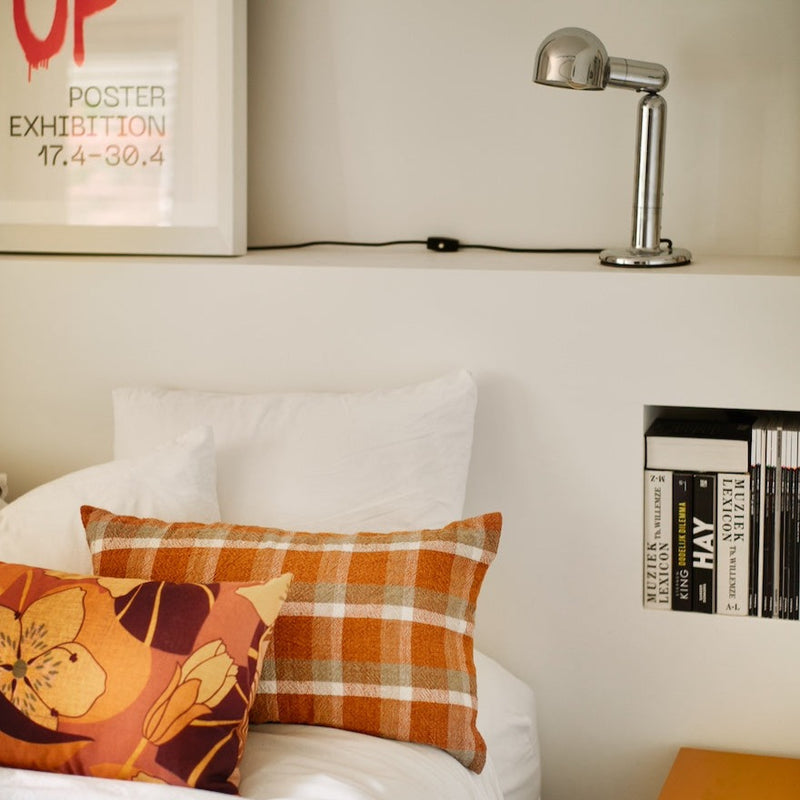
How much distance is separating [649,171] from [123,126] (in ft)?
2.96

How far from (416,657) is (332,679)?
11 cm

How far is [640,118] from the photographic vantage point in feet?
5.58

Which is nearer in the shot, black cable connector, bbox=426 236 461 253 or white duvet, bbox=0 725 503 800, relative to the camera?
white duvet, bbox=0 725 503 800

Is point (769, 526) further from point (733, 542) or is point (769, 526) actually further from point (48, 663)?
point (48, 663)

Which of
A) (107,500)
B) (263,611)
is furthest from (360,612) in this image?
(107,500)

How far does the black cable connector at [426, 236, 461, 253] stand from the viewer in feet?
6.47

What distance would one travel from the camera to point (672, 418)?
5.83 feet

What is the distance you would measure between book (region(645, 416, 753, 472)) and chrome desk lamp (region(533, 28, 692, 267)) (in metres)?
0.26

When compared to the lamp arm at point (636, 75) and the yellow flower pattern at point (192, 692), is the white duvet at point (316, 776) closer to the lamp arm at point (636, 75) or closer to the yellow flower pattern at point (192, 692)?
the yellow flower pattern at point (192, 692)

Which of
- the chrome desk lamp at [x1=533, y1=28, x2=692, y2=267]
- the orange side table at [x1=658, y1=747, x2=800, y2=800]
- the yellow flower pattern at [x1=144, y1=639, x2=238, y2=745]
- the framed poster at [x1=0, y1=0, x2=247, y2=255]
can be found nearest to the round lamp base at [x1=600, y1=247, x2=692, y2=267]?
the chrome desk lamp at [x1=533, y1=28, x2=692, y2=267]

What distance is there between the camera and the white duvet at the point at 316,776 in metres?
1.15

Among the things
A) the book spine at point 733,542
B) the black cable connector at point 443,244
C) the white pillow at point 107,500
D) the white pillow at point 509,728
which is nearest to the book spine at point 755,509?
the book spine at point 733,542

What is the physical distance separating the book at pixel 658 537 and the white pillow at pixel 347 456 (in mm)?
282

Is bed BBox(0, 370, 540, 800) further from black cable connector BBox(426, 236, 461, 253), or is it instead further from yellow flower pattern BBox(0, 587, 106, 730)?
black cable connector BBox(426, 236, 461, 253)
